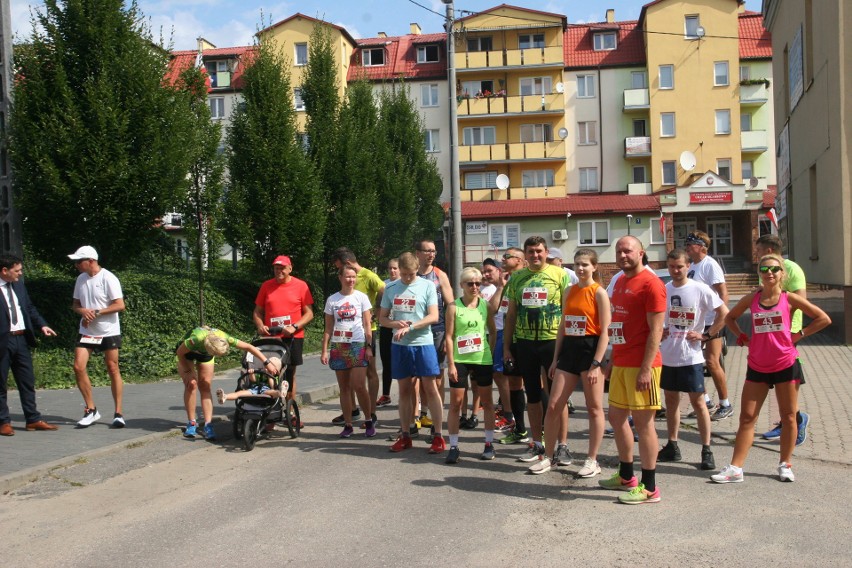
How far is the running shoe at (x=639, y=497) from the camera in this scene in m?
6.24

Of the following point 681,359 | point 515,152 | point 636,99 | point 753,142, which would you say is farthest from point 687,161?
point 681,359

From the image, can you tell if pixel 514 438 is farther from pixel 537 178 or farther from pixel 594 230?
pixel 537 178

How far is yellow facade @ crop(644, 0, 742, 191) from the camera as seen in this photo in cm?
5081

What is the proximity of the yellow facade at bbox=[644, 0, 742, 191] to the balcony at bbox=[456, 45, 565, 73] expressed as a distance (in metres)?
5.72

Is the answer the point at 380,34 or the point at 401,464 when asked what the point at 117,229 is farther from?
the point at 380,34

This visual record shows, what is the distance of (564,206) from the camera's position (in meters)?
49.8

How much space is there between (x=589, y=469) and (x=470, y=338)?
174 centimetres

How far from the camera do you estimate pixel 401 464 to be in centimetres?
784

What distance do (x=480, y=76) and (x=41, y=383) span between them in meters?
44.8

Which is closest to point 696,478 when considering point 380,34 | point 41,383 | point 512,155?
point 41,383

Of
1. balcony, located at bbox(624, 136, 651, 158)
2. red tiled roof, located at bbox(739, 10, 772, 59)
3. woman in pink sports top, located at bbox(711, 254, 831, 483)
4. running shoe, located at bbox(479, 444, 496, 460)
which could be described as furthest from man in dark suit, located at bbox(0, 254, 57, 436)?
red tiled roof, located at bbox(739, 10, 772, 59)

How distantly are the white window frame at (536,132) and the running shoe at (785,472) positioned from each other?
48218 mm

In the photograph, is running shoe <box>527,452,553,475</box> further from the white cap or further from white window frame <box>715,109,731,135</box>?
white window frame <box>715,109,731,135</box>

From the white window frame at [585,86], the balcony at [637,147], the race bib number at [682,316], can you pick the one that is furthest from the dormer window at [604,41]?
the race bib number at [682,316]
